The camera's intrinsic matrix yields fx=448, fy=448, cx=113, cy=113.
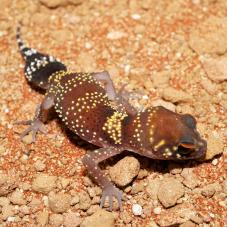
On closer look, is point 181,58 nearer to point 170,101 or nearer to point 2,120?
point 170,101

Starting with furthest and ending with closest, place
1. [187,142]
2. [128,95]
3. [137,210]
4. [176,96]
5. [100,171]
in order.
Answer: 1. [128,95]
2. [176,96]
3. [100,171]
4. [137,210]
5. [187,142]

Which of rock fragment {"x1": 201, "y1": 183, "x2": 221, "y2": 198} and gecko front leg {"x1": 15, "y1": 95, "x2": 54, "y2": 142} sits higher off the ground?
gecko front leg {"x1": 15, "y1": 95, "x2": 54, "y2": 142}

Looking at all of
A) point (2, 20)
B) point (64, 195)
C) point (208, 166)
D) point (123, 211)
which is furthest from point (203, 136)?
point (2, 20)

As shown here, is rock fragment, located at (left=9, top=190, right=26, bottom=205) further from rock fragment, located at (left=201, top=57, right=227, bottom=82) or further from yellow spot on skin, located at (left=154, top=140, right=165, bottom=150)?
rock fragment, located at (left=201, top=57, right=227, bottom=82)

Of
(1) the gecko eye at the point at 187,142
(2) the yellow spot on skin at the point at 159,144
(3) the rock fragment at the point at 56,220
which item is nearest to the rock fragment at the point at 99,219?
(3) the rock fragment at the point at 56,220

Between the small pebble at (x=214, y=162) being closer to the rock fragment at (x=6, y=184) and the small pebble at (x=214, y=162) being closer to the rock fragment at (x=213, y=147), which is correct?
the rock fragment at (x=213, y=147)

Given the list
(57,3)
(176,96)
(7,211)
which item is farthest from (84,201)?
(57,3)

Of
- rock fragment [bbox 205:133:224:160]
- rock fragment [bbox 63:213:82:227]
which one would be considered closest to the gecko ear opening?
rock fragment [bbox 205:133:224:160]

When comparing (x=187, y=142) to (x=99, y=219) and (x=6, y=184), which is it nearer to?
(x=99, y=219)
